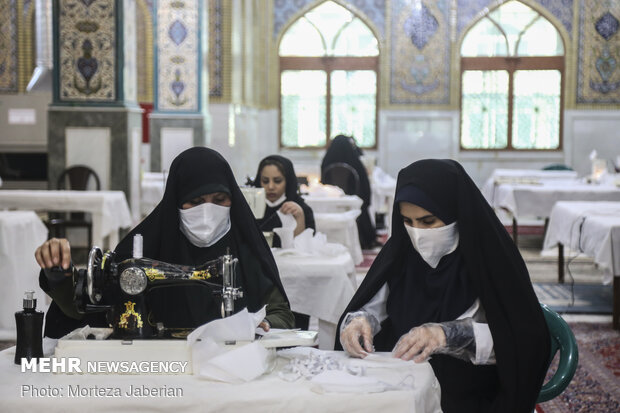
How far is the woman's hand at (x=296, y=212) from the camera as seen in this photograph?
4.61 metres

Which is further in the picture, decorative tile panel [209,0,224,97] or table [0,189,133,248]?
decorative tile panel [209,0,224,97]

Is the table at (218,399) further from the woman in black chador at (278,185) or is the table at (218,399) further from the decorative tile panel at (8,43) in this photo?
the decorative tile panel at (8,43)

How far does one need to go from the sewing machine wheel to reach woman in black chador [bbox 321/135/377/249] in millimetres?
7379

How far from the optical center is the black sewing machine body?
2041mm

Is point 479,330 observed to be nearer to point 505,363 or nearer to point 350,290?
point 505,363

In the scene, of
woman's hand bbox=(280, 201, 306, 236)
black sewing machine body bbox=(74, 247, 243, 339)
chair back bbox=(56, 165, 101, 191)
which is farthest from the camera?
chair back bbox=(56, 165, 101, 191)

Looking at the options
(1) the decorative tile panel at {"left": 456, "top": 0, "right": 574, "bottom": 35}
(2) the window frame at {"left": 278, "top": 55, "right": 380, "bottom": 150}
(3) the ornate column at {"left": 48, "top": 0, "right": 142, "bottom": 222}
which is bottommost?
(3) the ornate column at {"left": 48, "top": 0, "right": 142, "bottom": 222}

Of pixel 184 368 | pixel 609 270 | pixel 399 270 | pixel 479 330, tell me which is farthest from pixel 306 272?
pixel 609 270

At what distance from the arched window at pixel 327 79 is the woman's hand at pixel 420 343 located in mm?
11985

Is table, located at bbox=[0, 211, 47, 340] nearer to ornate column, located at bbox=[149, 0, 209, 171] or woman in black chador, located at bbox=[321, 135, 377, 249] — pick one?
woman in black chador, located at bbox=[321, 135, 377, 249]

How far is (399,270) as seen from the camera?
2.47 meters

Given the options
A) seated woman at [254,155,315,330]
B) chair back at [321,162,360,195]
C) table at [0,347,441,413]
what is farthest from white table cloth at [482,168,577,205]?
table at [0,347,441,413]

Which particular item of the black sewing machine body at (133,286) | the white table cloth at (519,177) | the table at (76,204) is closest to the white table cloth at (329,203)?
the table at (76,204)

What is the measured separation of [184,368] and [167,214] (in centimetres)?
69
